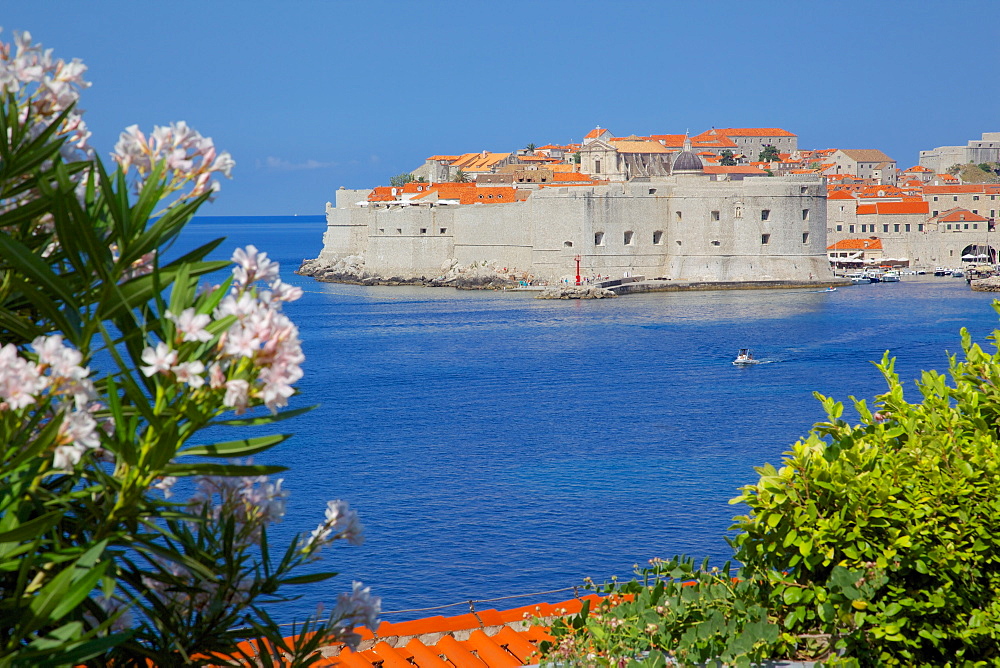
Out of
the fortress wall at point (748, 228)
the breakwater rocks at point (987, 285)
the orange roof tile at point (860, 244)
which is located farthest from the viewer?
the orange roof tile at point (860, 244)

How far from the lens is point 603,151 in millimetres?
42531

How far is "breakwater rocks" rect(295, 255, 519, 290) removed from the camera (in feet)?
123

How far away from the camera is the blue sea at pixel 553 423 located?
31.7 feet

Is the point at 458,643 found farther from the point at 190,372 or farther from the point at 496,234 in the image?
the point at 496,234

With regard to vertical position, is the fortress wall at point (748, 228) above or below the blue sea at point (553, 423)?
above

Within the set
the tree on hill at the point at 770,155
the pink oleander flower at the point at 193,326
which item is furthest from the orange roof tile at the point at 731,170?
the pink oleander flower at the point at 193,326

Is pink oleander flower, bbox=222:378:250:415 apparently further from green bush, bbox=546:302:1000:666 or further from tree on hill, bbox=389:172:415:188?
tree on hill, bbox=389:172:415:188

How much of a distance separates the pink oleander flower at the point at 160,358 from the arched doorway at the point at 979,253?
44496 millimetres

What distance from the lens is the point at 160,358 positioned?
3.75 ft

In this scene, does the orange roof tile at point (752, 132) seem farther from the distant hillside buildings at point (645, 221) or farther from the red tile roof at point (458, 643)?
the red tile roof at point (458, 643)

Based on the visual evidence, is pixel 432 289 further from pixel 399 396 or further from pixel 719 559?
pixel 719 559

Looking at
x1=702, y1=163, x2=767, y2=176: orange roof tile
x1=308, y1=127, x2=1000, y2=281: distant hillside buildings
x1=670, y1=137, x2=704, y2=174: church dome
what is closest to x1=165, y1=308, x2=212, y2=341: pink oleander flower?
x1=308, y1=127, x2=1000, y2=281: distant hillside buildings

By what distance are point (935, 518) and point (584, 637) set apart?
912mm

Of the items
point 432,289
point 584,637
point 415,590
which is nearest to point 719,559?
point 415,590
